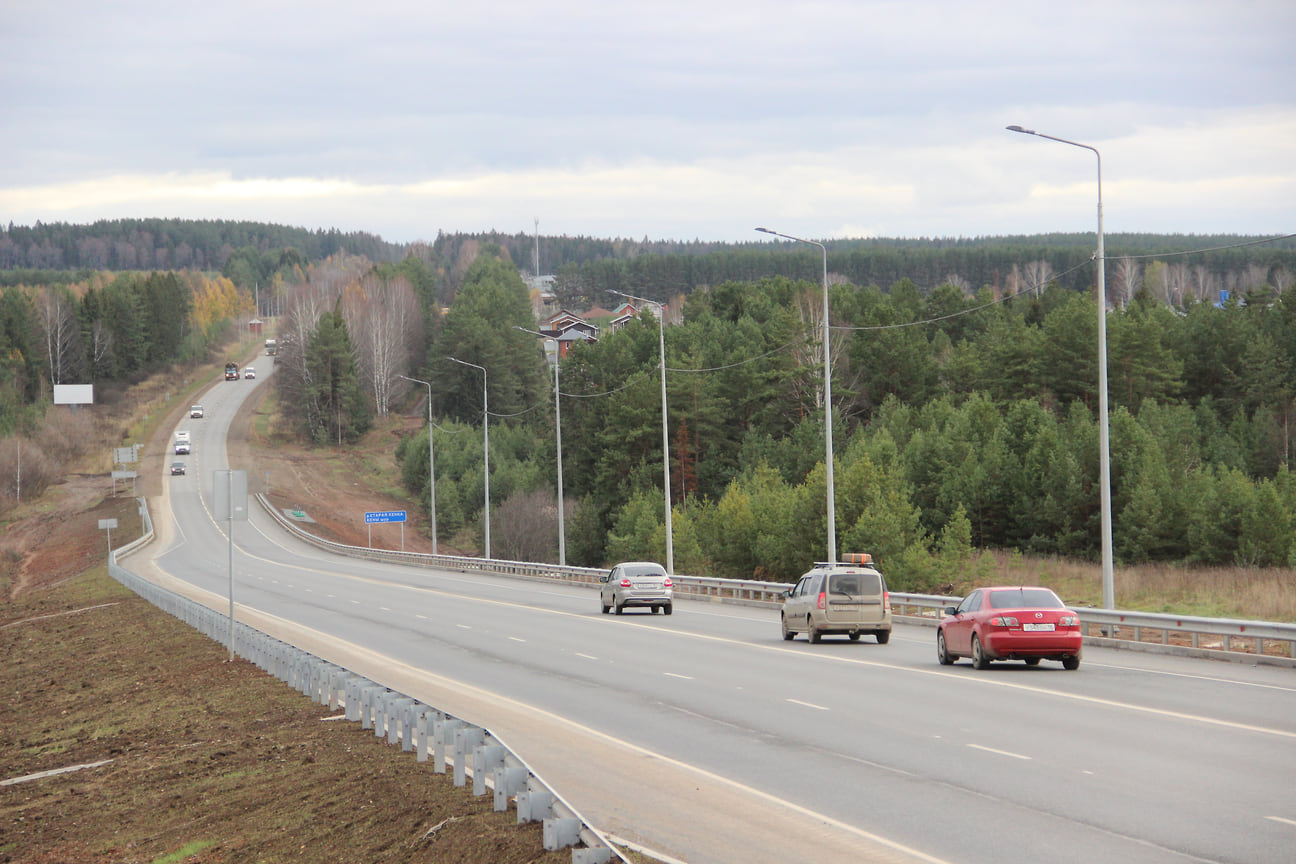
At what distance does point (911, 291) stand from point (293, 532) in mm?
63081

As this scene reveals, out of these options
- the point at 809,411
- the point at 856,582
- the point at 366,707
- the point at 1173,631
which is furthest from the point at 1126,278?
the point at 366,707

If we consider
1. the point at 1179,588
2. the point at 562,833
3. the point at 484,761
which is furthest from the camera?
the point at 1179,588

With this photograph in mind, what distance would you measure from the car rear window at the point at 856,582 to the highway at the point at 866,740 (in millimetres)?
1210

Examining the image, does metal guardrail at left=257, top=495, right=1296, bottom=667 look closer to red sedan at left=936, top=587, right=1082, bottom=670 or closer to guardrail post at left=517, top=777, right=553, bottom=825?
red sedan at left=936, top=587, right=1082, bottom=670

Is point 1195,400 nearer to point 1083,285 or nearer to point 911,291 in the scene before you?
point 911,291

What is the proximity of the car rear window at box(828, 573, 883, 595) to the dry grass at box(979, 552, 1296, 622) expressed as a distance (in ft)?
26.8

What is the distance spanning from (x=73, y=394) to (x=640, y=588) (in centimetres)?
12226

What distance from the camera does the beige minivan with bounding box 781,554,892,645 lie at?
92.9ft

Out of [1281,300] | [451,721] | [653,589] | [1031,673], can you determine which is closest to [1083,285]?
[1281,300]

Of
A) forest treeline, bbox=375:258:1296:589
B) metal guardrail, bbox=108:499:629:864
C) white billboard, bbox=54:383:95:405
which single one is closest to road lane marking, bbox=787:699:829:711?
metal guardrail, bbox=108:499:629:864

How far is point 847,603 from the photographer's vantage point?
28625mm

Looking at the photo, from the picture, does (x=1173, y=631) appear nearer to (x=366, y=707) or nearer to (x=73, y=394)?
(x=366, y=707)

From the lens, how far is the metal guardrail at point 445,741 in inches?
378

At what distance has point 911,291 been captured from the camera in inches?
5212
